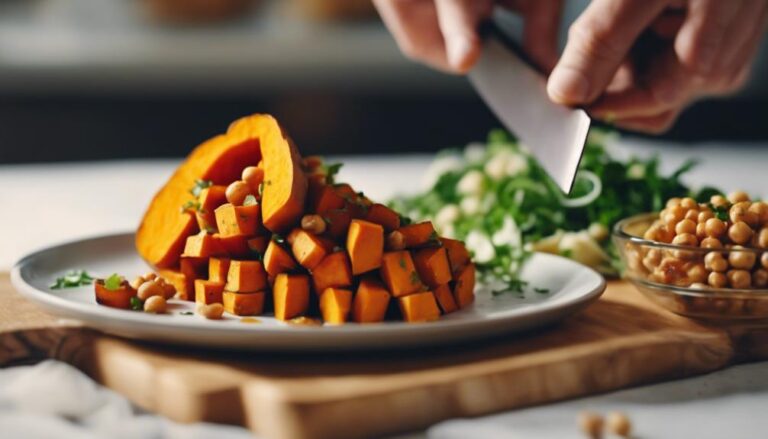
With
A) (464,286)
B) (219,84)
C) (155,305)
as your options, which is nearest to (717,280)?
(464,286)

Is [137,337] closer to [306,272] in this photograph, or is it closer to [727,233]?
[306,272]

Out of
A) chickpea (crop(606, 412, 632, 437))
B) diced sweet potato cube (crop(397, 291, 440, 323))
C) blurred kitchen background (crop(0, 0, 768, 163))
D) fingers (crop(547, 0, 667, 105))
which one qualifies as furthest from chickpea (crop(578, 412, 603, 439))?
blurred kitchen background (crop(0, 0, 768, 163))

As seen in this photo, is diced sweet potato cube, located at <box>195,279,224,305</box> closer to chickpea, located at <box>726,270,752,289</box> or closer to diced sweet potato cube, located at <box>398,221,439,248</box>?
diced sweet potato cube, located at <box>398,221,439,248</box>

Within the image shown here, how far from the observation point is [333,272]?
1306 mm

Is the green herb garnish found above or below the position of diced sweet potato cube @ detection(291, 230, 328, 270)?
below

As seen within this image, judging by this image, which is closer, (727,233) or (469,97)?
(727,233)

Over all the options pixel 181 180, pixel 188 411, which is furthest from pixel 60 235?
pixel 188 411

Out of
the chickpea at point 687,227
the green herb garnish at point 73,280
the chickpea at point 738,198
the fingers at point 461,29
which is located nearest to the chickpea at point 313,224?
the green herb garnish at point 73,280

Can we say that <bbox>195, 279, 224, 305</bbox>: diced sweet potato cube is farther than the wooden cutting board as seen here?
Yes

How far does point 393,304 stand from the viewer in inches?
52.7

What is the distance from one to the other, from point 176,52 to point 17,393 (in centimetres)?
439

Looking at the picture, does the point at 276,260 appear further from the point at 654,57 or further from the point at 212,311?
the point at 654,57

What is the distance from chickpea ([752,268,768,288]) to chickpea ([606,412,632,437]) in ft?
1.39

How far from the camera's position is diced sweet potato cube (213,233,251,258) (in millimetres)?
1384
